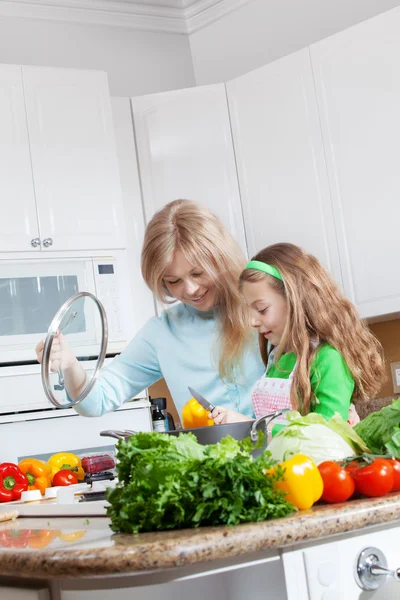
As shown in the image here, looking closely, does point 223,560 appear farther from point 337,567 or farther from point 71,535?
point 71,535

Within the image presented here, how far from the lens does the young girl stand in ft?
6.76

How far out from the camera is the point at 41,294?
332 centimetres

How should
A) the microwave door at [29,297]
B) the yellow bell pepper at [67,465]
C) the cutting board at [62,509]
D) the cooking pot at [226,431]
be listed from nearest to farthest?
1. the cooking pot at [226,431]
2. the cutting board at [62,509]
3. the yellow bell pepper at [67,465]
4. the microwave door at [29,297]

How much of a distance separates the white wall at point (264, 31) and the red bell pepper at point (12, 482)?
2.40 meters

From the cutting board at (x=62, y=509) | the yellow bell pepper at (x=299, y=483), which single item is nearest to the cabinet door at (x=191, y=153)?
the cutting board at (x=62, y=509)

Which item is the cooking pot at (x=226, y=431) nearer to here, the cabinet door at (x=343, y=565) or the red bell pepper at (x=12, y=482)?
the cabinet door at (x=343, y=565)

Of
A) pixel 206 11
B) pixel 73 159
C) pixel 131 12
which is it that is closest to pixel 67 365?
pixel 73 159

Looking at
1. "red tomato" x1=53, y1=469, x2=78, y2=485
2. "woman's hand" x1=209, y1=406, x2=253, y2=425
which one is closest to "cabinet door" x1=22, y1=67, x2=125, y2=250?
"red tomato" x1=53, y1=469, x2=78, y2=485

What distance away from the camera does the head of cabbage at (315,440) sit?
1303 millimetres

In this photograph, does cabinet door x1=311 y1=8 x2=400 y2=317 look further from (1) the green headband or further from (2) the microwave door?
(2) the microwave door

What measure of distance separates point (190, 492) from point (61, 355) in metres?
0.81

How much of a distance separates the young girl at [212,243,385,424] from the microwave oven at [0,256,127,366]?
1218 mm

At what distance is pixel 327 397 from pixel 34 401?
1.52 metres

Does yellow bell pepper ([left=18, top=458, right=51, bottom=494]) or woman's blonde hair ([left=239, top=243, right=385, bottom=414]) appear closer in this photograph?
woman's blonde hair ([left=239, top=243, right=385, bottom=414])
